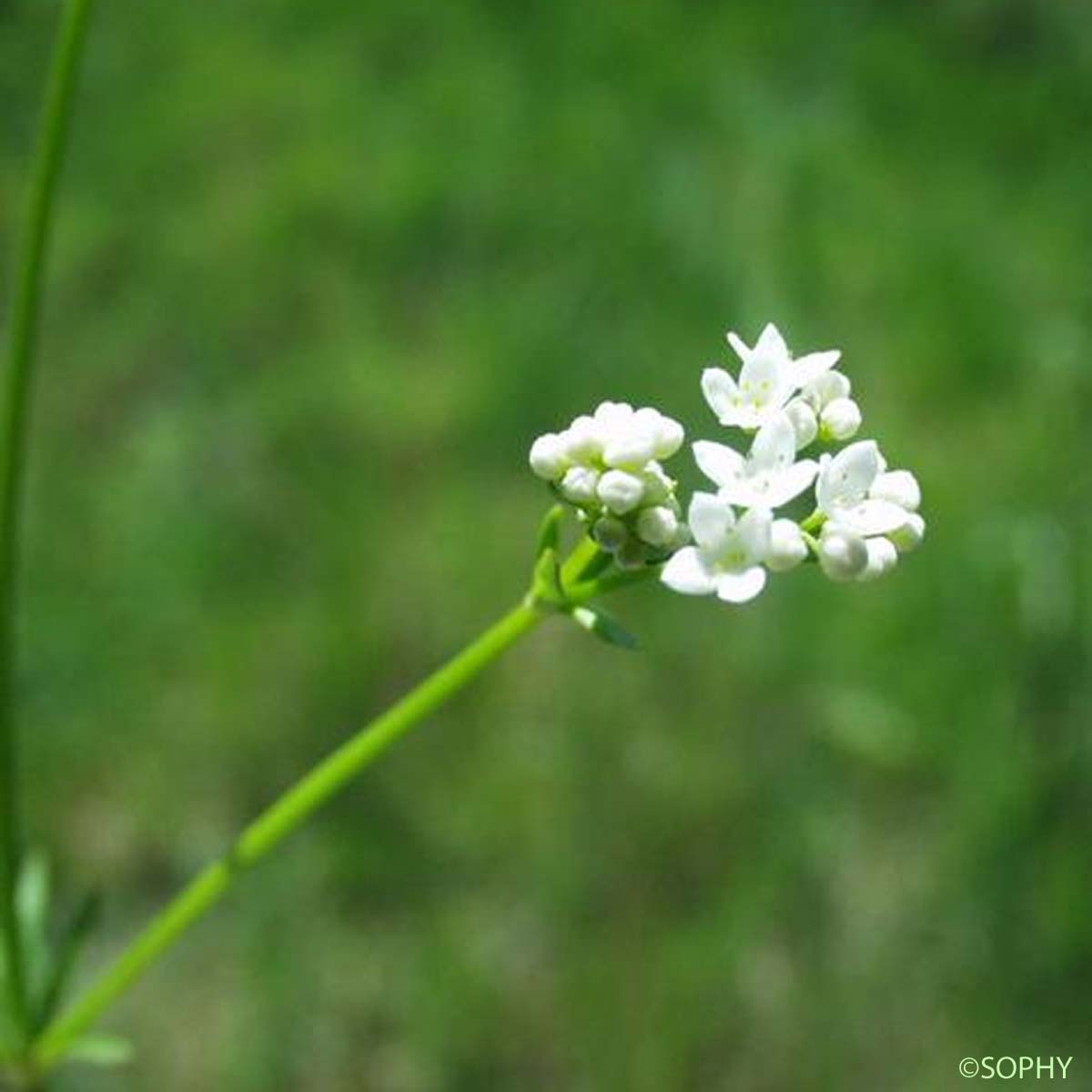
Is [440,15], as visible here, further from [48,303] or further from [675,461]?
[675,461]

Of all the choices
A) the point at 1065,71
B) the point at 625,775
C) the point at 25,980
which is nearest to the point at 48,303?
the point at 625,775

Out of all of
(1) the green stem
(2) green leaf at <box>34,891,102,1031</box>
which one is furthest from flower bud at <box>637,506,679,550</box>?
(2) green leaf at <box>34,891,102,1031</box>

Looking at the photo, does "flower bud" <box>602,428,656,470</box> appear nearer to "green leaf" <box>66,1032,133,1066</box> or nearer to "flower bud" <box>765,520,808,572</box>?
"flower bud" <box>765,520,808,572</box>

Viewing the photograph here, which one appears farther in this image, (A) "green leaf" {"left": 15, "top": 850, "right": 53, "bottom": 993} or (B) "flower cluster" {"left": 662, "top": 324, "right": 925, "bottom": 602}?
(A) "green leaf" {"left": 15, "top": 850, "right": 53, "bottom": 993}

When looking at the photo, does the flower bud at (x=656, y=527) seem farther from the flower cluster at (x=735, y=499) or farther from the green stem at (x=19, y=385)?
the green stem at (x=19, y=385)

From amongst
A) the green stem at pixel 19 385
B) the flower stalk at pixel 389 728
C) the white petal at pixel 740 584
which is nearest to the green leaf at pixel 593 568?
the flower stalk at pixel 389 728

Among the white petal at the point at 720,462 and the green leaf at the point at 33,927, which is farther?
the green leaf at the point at 33,927
